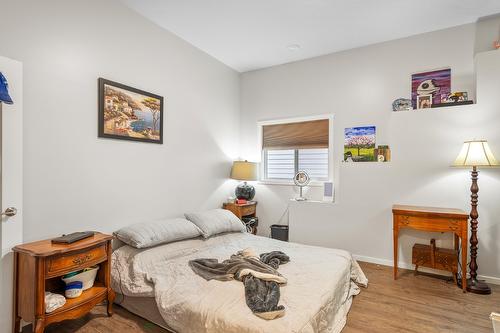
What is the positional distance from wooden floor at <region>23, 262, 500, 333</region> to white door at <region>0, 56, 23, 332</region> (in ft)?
1.34

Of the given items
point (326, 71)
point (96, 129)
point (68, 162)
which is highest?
point (326, 71)

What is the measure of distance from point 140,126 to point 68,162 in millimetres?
846

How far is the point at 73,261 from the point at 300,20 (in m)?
3.25

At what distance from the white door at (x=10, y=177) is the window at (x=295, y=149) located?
10.7 ft

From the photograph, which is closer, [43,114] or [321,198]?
[43,114]

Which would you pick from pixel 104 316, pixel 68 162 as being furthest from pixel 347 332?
pixel 68 162

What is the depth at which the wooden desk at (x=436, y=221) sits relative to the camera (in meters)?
2.66

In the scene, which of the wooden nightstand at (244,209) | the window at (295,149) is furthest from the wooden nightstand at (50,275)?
the window at (295,149)

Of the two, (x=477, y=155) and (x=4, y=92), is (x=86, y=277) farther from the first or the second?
(x=477, y=155)

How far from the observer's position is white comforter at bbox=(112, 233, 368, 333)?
1550 millimetres

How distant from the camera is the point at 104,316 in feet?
7.23

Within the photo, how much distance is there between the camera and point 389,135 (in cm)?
344

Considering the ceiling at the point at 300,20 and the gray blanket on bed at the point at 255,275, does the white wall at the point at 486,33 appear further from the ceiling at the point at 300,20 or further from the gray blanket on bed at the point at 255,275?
the gray blanket on bed at the point at 255,275

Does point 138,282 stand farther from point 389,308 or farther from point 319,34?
point 319,34
